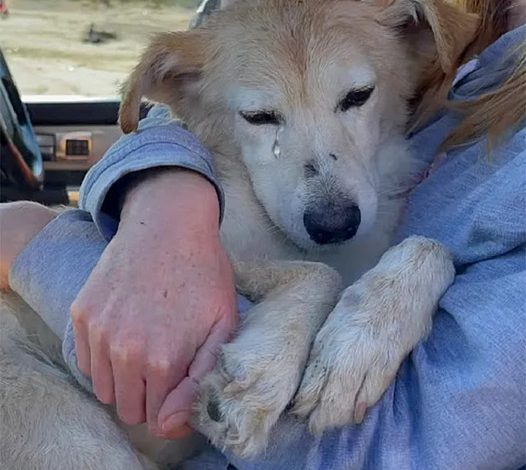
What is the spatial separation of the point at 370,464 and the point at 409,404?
0.28 ft

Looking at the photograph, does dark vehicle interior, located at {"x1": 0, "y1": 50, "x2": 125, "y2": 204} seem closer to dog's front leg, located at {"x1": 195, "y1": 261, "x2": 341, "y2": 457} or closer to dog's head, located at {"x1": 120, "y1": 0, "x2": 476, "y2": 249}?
dog's head, located at {"x1": 120, "y1": 0, "x2": 476, "y2": 249}

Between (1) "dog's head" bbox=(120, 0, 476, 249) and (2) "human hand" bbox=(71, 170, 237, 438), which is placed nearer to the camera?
(2) "human hand" bbox=(71, 170, 237, 438)

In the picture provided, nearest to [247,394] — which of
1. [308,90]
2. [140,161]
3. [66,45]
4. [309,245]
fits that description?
[140,161]

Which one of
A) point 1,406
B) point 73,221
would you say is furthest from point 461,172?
point 1,406

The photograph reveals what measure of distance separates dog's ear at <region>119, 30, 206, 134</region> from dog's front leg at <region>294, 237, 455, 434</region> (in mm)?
677

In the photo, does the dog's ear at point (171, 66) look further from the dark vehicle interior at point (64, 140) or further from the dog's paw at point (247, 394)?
the dark vehicle interior at point (64, 140)

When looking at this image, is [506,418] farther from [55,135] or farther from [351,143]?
[55,135]

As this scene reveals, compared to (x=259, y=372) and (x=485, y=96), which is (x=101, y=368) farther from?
(x=485, y=96)

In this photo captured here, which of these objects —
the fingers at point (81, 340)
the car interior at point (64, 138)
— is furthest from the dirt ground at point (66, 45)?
the fingers at point (81, 340)

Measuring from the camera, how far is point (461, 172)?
1339 mm

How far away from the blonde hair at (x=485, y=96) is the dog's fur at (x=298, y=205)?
0.05m

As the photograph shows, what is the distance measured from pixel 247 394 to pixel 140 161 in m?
0.40

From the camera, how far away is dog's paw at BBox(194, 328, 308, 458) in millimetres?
1093

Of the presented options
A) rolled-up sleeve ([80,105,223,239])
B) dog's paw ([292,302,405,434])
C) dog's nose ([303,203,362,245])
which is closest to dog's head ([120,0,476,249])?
dog's nose ([303,203,362,245])
